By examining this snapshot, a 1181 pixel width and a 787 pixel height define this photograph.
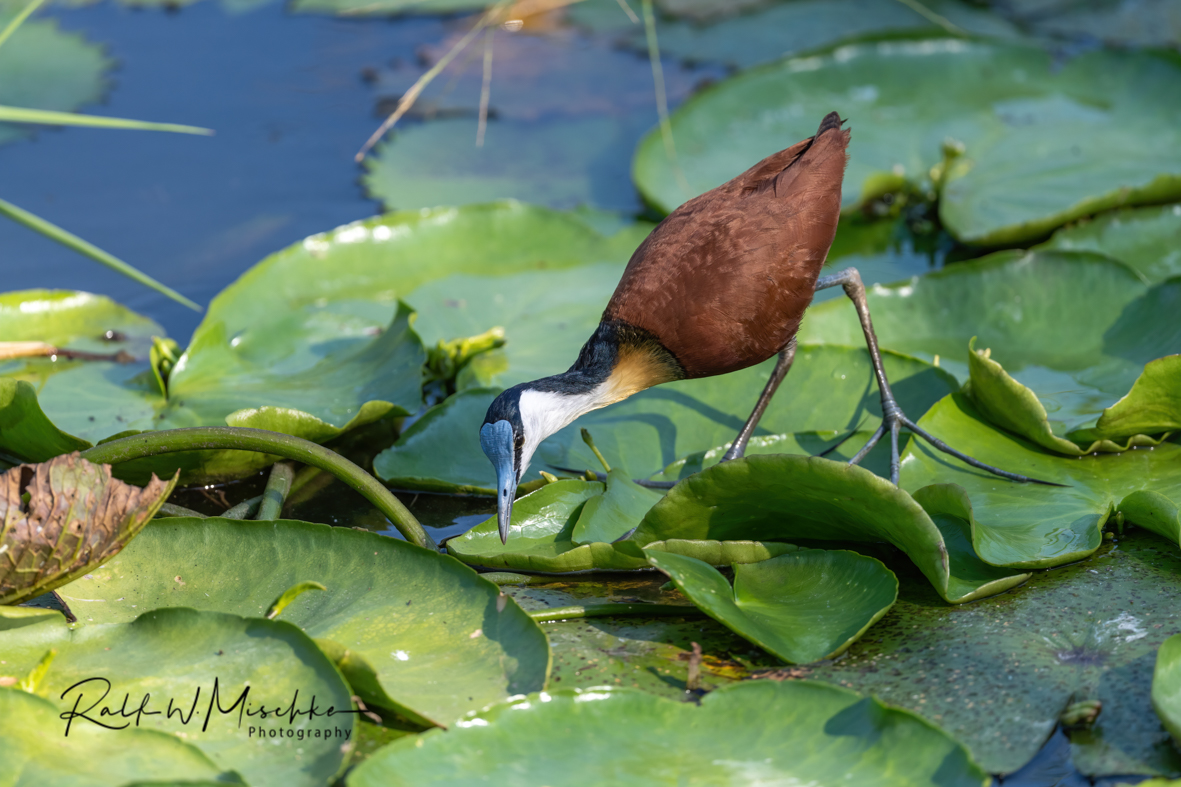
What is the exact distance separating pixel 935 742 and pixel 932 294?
2.18 m

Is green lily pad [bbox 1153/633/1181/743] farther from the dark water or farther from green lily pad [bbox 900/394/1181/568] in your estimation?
the dark water

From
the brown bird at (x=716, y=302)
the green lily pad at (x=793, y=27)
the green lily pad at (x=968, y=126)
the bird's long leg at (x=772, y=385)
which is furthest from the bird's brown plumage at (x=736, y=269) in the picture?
the green lily pad at (x=793, y=27)

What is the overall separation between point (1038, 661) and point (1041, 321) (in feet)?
5.52

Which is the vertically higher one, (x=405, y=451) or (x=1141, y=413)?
(x=1141, y=413)

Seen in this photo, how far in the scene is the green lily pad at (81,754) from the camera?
1822 millimetres

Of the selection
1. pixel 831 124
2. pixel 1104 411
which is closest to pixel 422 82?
pixel 831 124

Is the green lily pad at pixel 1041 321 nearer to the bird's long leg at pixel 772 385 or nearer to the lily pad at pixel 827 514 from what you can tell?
the bird's long leg at pixel 772 385

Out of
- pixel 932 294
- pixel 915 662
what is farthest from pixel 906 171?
pixel 915 662

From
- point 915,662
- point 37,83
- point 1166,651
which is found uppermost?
point 37,83

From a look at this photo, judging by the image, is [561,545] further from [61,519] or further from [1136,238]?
[1136,238]

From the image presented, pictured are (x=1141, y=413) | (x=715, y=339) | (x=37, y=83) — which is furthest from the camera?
(x=37, y=83)

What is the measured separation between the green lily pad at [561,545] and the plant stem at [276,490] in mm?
515

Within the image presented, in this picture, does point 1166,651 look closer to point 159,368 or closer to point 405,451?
point 405,451

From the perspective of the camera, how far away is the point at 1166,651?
1995 millimetres
